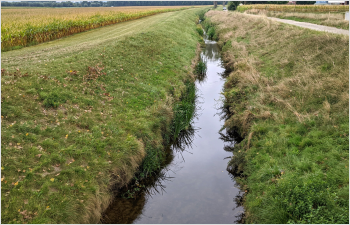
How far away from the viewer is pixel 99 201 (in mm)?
6680

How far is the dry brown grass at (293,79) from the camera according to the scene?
31.8 ft

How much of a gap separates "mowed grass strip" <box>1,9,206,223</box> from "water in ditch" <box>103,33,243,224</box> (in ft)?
3.04

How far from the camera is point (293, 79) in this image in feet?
38.8

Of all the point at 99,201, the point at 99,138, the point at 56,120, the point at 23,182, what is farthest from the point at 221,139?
the point at 23,182

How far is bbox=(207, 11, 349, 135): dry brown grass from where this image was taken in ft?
31.8

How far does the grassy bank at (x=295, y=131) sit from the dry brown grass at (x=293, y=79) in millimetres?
37

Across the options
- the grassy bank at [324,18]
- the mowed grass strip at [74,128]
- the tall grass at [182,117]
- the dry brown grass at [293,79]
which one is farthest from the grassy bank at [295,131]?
the grassy bank at [324,18]

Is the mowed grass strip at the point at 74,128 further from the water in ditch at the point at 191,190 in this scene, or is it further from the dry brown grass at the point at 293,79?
the dry brown grass at the point at 293,79

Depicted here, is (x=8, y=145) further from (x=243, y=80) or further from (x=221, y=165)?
(x=243, y=80)

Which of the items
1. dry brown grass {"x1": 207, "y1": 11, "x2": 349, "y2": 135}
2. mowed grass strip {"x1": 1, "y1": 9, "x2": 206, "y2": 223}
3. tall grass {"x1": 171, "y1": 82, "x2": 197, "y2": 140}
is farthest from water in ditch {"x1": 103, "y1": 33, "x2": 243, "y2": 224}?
dry brown grass {"x1": 207, "y1": 11, "x2": 349, "y2": 135}

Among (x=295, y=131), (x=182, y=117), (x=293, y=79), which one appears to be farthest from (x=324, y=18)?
(x=182, y=117)

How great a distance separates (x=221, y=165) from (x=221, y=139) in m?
2.11

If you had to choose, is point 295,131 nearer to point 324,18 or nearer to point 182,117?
point 182,117

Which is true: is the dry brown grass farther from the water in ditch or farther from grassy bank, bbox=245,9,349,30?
grassy bank, bbox=245,9,349,30
